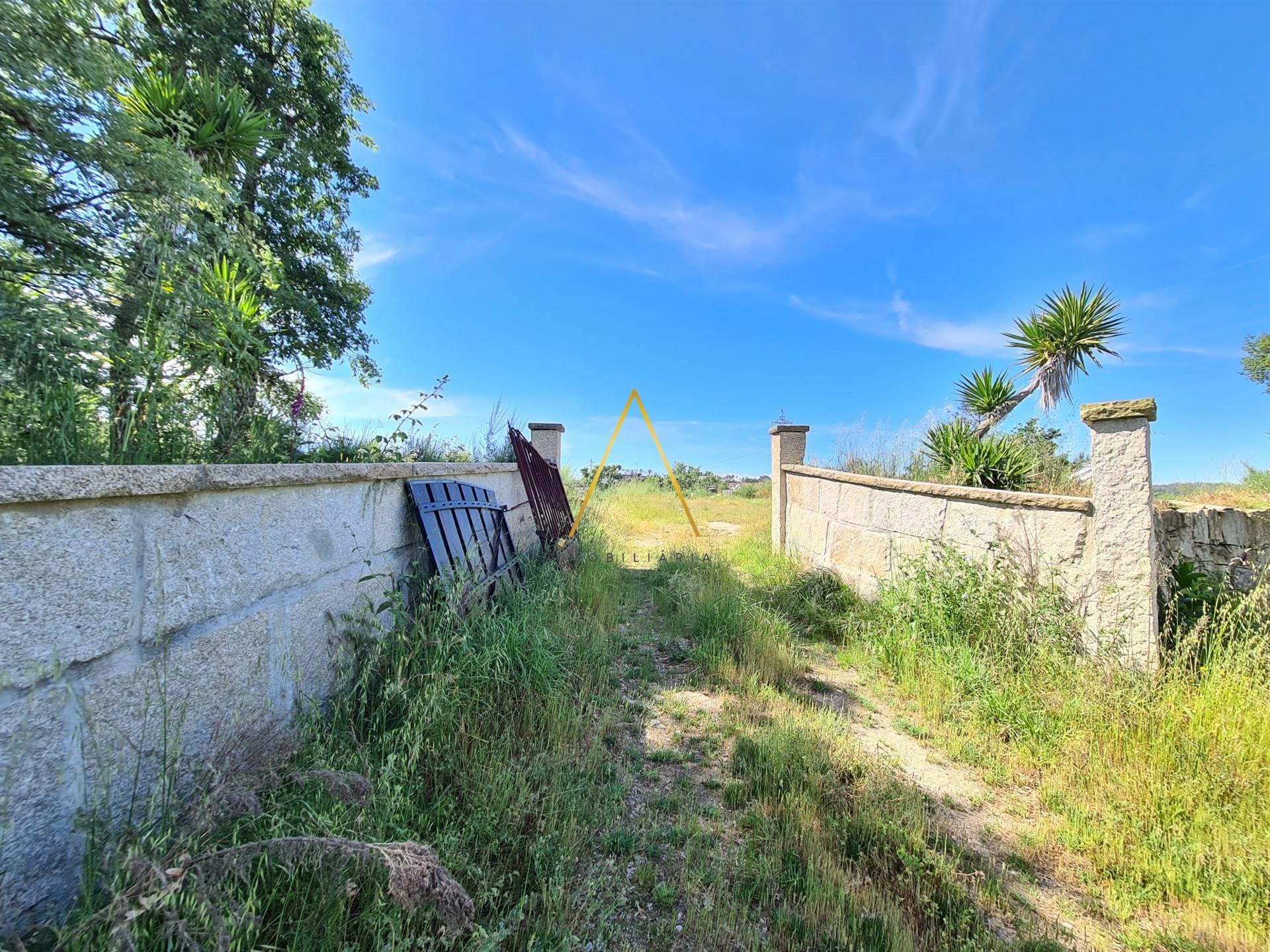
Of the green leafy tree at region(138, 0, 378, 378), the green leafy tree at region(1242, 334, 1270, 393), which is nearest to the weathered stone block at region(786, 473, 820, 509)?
the green leafy tree at region(138, 0, 378, 378)

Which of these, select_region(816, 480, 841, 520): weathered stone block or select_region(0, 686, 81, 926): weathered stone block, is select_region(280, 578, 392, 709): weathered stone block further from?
select_region(816, 480, 841, 520): weathered stone block

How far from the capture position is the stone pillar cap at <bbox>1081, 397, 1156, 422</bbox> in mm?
2805

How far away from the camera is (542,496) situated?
6387 millimetres

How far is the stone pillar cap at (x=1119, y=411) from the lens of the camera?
2805 mm

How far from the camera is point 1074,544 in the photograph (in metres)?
3.16

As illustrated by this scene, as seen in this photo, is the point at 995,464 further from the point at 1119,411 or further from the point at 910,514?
the point at 1119,411

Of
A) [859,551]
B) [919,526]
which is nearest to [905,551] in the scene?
[919,526]

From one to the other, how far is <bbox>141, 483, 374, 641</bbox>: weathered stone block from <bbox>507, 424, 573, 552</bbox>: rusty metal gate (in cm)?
324

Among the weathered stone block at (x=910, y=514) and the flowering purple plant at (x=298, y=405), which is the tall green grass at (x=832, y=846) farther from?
the flowering purple plant at (x=298, y=405)

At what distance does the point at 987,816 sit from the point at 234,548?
11.5ft

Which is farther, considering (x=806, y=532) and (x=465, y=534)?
(x=806, y=532)

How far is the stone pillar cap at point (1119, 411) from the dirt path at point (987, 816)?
7.62 ft

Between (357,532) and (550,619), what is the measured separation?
1666mm

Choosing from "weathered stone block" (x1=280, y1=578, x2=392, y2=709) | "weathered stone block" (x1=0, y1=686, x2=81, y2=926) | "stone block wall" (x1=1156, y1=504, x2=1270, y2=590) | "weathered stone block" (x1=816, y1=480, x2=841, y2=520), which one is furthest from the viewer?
"weathered stone block" (x1=816, y1=480, x2=841, y2=520)
